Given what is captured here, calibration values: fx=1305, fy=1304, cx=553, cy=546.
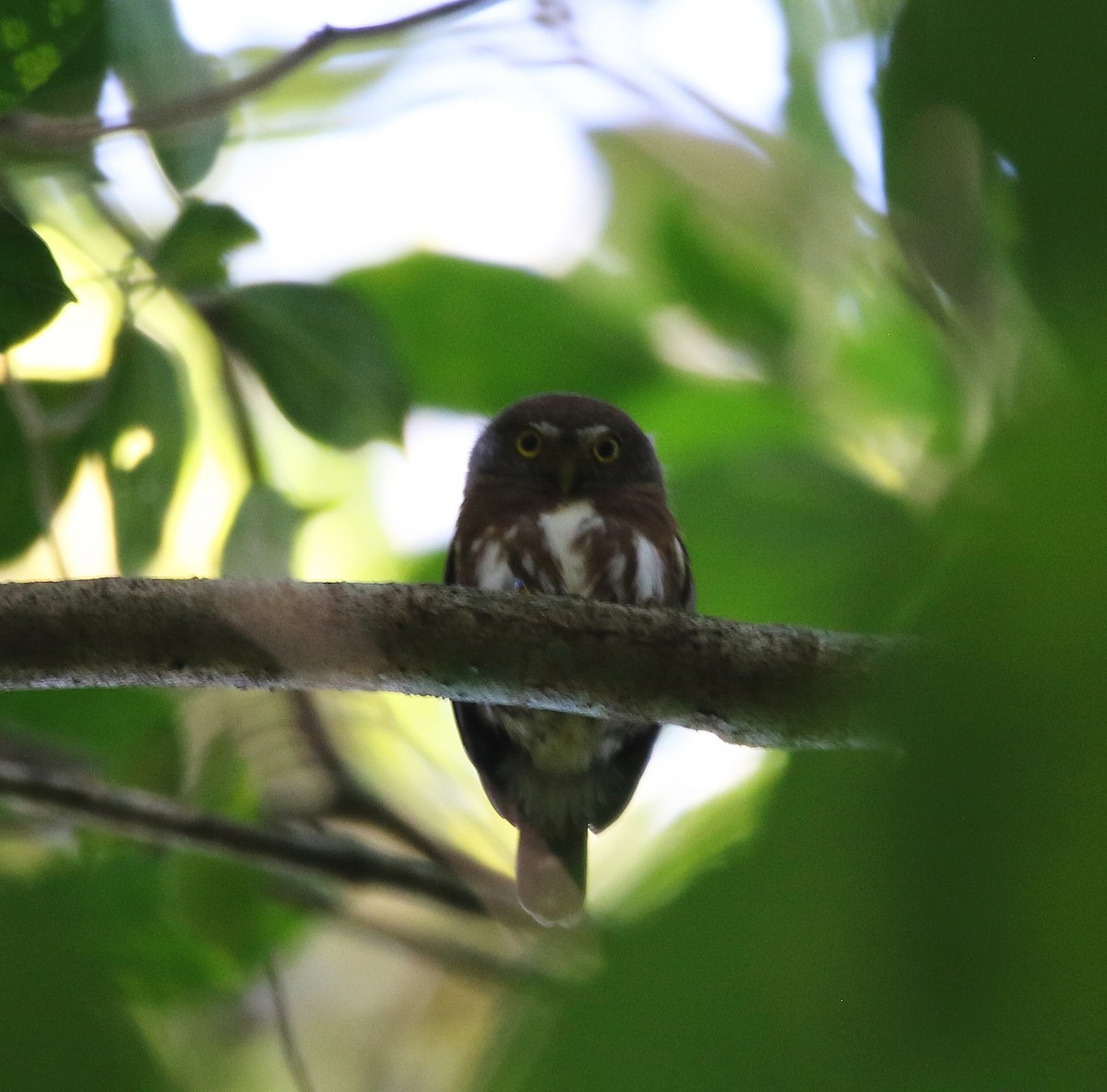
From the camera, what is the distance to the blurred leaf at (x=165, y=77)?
241 cm

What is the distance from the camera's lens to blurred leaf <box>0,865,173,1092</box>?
0.40 m

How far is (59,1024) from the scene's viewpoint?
1.39ft

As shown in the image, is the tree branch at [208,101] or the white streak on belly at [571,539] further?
the white streak on belly at [571,539]

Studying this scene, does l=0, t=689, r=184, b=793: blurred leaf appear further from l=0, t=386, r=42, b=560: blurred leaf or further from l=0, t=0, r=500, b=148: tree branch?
l=0, t=0, r=500, b=148: tree branch

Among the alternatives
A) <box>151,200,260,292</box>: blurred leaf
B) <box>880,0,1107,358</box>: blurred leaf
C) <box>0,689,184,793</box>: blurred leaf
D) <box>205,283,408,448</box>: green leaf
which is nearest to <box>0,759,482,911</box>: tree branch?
<box>0,689,184,793</box>: blurred leaf

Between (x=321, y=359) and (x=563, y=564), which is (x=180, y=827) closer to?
(x=321, y=359)

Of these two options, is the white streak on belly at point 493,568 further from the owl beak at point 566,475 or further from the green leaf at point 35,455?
the green leaf at point 35,455

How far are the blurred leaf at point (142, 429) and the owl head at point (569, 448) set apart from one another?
1.52 meters

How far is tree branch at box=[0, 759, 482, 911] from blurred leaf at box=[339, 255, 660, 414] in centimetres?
115

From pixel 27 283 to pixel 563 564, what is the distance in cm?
215

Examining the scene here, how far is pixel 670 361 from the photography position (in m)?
3.38

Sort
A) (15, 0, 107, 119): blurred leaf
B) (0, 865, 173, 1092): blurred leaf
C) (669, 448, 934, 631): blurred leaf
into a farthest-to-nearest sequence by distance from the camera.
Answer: (15, 0, 107, 119): blurred leaf < (669, 448, 934, 631): blurred leaf < (0, 865, 173, 1092): blurred leaf

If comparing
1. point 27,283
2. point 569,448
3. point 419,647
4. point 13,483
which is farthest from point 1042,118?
point 569,448

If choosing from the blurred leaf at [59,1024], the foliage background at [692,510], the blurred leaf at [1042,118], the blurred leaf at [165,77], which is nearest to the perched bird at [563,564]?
the foliage background at [692,510]
